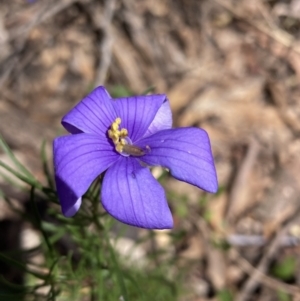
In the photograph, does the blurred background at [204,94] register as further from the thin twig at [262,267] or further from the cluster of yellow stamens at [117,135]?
the cluster of yellow stamens at [117,135]

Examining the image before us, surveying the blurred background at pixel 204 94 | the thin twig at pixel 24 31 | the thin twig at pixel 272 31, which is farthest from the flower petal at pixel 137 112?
the thin twig at pixel 272 31

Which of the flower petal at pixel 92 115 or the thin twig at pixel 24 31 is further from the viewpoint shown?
the thin twig at pixel 24 31

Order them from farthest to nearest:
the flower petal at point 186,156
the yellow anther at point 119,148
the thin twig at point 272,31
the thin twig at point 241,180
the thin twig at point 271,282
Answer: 1. the thin twig at point 272,31
2. the thin twig at point 241,180
3. the thin twig at point 271,282
4. the yellow anther at point 119,148
5. the flower petal at point 186,156

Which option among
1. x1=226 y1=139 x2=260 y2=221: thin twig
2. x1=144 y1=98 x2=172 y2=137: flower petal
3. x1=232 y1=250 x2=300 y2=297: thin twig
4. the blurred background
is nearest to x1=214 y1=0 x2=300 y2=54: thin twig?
the blurred background

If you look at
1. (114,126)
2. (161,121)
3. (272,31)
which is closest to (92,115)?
(114,126)

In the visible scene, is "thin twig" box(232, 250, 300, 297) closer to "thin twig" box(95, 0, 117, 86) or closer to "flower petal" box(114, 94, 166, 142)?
"thin twig" box(95, 0, 117, 86)

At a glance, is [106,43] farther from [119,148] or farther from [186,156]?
[186,156]

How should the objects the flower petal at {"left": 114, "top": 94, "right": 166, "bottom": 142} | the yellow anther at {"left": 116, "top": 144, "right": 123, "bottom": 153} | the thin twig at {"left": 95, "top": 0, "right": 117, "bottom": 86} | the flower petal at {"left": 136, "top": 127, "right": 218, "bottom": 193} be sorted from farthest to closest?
1. the thin twig at {"left": 95, "top": 0, "right": 117, "bottom": 86}
2. the flower petal at {"left": 114, "top": 94, "right": 166, "bottom": 142}
3. the yellow anther at {"left": 116, "top": 144, "right": 123, "bottom": 153}
4. the flower petal at {"left": 136, "top": 127, "right": 218, "bottom": 193}

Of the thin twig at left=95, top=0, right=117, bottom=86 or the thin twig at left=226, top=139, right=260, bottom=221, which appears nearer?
the thin twig at left=226, top=139, right=260, bottom=221
